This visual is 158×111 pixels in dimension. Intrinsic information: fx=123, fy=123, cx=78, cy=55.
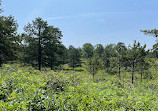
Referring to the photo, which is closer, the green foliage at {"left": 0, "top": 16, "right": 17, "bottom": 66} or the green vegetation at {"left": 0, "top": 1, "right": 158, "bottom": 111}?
the green vegetation at {"left": 0, "top": 1, "right": 158, "bottom": 111}

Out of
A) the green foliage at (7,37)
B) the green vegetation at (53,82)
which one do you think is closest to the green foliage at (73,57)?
the green vegetation at (53,82)

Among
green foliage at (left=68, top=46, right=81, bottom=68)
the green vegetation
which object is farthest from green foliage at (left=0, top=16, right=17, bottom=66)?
green foliage at (left=68, top=46, right=81, bottom=68)

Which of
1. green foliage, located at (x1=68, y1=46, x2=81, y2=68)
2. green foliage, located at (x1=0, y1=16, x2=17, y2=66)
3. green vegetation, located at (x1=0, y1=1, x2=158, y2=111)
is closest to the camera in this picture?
green vegetation, located at (x1=0, y1=1, x2=158, y2=111)

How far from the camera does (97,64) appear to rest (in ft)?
91.8

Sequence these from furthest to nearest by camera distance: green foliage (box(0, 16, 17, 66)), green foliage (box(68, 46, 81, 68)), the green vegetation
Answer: green foliage (box(68, 46, 81, 68)) → green foliage (box(0, 16, 17, 66)) → the green vegetation

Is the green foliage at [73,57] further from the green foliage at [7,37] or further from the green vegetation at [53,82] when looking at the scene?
the green foliage at [7,37]

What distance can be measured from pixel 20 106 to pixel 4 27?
13.7 meters

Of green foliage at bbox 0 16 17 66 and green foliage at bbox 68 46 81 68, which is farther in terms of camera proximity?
green foliage at bbox 68 46 81 68

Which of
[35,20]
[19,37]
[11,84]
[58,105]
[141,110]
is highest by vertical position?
[35,20]

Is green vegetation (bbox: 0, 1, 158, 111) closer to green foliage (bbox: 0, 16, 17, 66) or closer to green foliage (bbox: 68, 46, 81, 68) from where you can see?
green foliage (bbox: 0, 16, 17, 66)

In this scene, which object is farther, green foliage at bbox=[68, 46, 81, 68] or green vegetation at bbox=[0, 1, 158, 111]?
green foliage at bbox=[68, 46, 81, 68]

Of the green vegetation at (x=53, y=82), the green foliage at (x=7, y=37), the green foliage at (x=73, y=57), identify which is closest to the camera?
the green vegetation at (x=53, y=82)

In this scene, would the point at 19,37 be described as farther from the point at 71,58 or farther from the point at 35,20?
the point at 71,58

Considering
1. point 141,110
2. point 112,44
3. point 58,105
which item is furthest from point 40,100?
point 112,44
